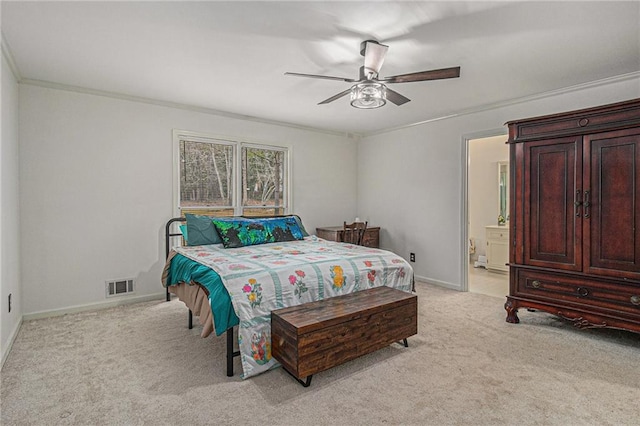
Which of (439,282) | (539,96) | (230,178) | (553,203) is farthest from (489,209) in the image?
(230,178)

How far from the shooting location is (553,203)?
3.11 metres

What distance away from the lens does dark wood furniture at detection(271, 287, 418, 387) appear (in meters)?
2.14

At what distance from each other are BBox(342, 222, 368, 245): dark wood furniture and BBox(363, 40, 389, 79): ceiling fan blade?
9.23ft

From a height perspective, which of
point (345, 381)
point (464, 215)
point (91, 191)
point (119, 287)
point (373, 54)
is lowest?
point (345, 381)

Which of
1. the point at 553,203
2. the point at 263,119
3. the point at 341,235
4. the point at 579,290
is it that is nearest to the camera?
the point at 579,290

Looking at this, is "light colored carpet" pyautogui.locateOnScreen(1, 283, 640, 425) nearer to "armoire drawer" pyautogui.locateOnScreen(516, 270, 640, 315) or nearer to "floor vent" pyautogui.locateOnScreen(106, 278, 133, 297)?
"armoire drawer" pyautogui.locateOnScreen(516, 270, 640, 315)

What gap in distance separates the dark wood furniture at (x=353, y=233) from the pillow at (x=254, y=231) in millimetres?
1091

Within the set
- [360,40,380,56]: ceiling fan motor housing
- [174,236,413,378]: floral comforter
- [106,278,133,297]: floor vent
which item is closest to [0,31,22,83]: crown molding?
[174,236,413,378]: floral comforter

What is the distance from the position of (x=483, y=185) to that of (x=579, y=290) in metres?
3.69

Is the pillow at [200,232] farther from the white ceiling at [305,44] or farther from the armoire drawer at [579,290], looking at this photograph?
the armoire drawer at [579,290]

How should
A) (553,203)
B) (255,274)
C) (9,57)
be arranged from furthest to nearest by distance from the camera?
(553,203), (9,57), (255,274)

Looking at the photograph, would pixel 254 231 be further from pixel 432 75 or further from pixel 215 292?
pixel 432 75

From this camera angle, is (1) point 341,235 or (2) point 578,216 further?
(1) point 341,235

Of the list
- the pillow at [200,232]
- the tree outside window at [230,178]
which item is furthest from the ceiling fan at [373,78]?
the tree outside window at [230,178]
